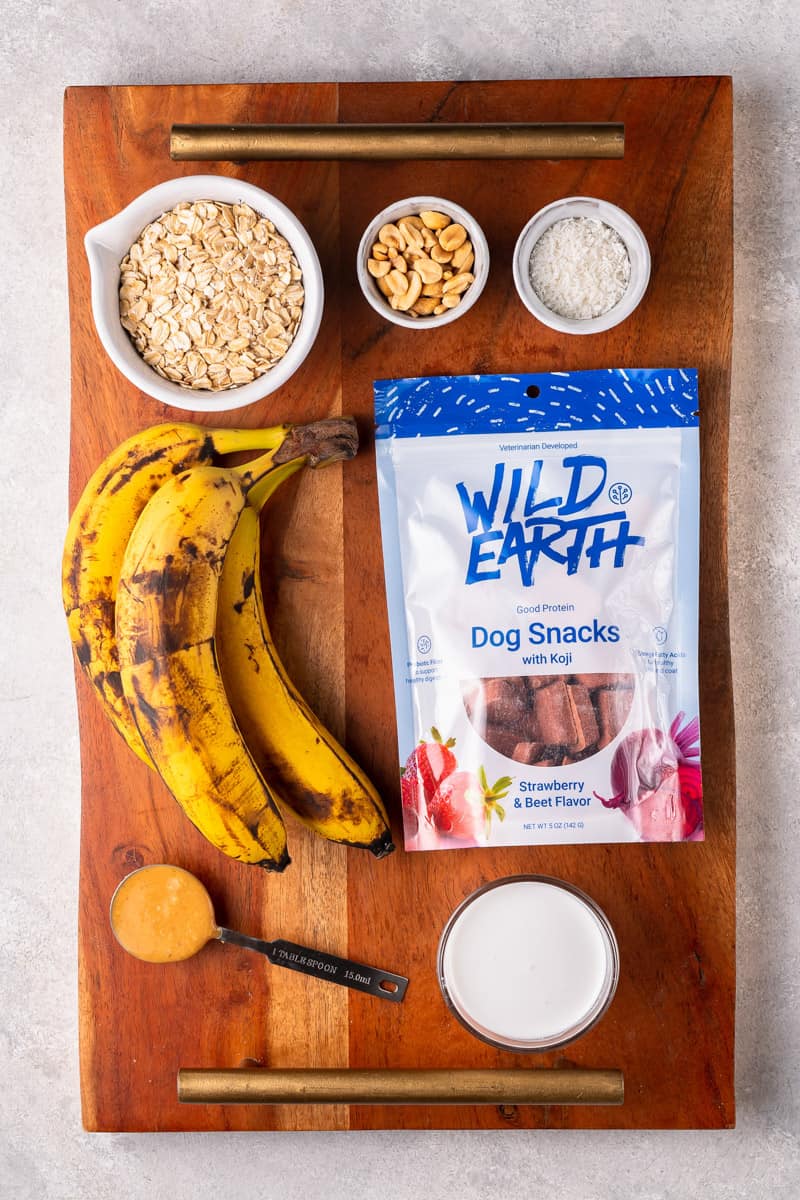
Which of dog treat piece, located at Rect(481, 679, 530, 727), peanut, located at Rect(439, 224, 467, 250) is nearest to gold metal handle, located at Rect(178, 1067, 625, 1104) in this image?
dog treat piece, located at Rect(481, 679, 530, 727)

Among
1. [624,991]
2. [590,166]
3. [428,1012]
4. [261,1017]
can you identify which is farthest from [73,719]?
[590,166]

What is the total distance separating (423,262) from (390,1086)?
2.36ft

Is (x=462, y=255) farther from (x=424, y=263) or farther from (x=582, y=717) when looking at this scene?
(x=582, y=717)

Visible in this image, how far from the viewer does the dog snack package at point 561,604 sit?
33.2 inches

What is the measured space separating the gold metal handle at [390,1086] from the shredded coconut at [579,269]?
2.17 feet

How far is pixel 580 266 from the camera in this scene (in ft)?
2.65

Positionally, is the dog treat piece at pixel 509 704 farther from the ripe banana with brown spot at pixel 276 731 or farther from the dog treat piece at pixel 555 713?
the ripe banana with brown spot at pixel 276 731

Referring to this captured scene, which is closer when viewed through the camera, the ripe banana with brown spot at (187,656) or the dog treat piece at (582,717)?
the ripe banana with brown spot at (187,656)

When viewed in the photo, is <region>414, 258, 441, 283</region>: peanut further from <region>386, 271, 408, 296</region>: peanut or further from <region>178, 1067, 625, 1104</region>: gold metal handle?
<region>178, 1067, 625, 1104</region>: gold metal handle

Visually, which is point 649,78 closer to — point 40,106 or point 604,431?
point 604,431

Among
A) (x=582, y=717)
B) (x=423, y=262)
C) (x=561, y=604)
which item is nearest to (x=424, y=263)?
(x=423, y=262)

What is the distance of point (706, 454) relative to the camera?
0.86 metres

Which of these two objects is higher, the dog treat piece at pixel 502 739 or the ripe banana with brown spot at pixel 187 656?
the ripe banana with brown spot at pixel 187 656

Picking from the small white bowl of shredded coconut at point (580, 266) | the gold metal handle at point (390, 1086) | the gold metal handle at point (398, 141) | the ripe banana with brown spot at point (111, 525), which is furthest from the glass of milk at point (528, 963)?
the gold metal handle at point (398, 141)
